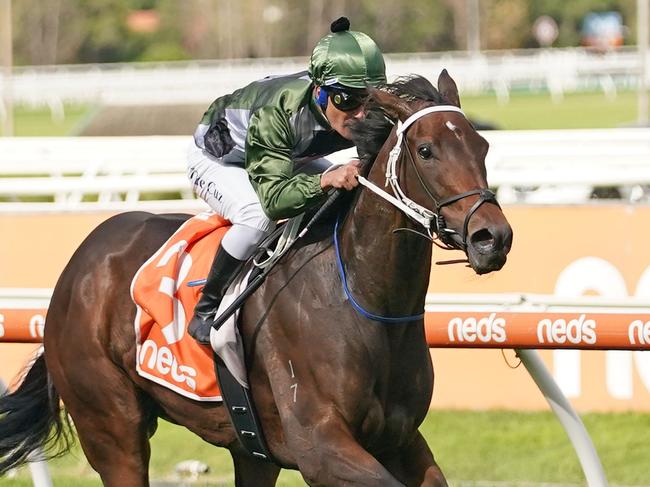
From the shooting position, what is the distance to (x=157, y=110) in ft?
66.9

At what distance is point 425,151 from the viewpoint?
11.7 feet

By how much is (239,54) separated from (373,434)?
57.0 meters

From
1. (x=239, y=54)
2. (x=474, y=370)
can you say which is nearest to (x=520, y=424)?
(x=474, y=370)

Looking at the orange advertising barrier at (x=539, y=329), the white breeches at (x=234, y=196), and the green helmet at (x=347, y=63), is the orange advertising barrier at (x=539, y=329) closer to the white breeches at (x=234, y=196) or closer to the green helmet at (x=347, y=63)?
the white breeches at (x=234, y=196)

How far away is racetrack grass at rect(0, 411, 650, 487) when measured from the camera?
5.76m

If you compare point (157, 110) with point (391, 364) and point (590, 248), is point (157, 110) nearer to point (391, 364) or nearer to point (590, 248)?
point (590, 248)

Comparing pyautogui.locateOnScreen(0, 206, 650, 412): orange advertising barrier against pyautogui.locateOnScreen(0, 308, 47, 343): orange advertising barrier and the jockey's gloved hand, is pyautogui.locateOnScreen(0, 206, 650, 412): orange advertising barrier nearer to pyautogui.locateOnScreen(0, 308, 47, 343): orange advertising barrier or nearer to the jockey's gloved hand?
pyautogui.locateOnScreen(0, 308, 47, 343): orange advertising barrier

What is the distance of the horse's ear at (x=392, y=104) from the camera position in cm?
369

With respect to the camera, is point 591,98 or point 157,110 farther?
point 591,98

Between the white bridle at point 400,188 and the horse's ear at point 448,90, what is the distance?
0.21 ft

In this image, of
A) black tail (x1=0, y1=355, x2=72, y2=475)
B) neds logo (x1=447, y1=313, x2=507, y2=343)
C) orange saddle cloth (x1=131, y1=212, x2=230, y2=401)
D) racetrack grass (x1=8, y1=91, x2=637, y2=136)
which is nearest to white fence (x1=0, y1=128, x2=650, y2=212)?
black tail (x1=0, y1=355, x2=72, y2=475)

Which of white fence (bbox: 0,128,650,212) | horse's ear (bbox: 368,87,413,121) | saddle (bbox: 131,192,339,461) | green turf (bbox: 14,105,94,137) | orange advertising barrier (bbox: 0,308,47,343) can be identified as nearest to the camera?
horse's ear (bbox: 368,87,413,121)

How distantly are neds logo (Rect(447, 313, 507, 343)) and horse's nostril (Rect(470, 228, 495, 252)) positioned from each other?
1.11m

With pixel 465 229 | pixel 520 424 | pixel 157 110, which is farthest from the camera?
pixel 157 110
